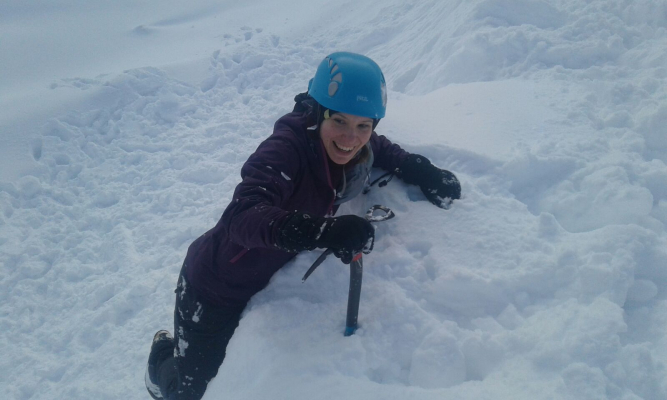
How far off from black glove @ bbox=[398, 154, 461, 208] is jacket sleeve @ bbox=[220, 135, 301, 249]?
36.1 inches

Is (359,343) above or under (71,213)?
above

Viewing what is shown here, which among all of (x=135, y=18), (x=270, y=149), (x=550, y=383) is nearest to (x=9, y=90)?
(x=135, y=18)

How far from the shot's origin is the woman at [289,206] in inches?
67.6

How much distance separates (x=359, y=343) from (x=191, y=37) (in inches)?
357

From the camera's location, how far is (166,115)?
20.0 feet

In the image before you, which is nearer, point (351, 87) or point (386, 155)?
point (351, 87)

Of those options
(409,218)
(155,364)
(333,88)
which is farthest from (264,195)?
(155,364)

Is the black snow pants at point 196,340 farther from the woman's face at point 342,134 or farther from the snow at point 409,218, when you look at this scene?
the woman's face at point 342,134

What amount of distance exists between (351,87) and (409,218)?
94cm

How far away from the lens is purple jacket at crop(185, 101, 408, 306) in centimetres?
181

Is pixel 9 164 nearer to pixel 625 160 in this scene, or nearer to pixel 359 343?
pixel 359 343

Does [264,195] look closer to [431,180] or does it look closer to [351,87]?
[351,87]

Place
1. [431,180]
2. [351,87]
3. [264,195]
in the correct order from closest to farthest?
[264,195], [351,87], [431,180]

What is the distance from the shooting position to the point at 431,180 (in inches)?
104
